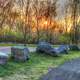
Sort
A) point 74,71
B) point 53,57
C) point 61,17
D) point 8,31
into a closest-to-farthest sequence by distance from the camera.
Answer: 1. point 74,71
2. point 53,57
3. point 8,31
4. point 61,17

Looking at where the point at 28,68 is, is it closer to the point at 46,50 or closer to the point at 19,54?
the point at 19,54

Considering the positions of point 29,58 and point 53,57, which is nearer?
point 29,58

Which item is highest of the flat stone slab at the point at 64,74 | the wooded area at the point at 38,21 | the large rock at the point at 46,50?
the wooded area at the point at 38,21

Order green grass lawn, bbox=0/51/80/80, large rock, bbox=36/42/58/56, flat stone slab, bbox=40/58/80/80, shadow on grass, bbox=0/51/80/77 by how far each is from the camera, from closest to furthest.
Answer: flat stone slab, bbox=40/58/80/80 < green grass lawn, bbox=0/51/80/80 < shadow on grass, bbox=0/51/80/77 < large rock, bbox=36/42/58/56

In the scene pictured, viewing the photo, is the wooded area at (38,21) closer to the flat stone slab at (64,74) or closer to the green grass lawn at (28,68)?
the green grass lawn at (28,68)

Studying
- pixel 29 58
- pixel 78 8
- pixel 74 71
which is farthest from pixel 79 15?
pixel 74 71

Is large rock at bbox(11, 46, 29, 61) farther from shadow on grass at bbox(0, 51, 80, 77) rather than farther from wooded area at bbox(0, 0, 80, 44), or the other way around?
wooded area at bbox(0, 0, 80, 44)

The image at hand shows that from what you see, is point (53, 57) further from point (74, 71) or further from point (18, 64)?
point (74, 71)

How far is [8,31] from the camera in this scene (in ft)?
50.4

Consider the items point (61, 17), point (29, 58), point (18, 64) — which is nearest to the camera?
point (18, 64)

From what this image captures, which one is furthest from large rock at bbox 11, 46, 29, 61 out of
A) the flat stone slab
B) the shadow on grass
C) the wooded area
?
the wooded area

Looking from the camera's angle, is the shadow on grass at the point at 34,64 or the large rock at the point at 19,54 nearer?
the shadow on grass at the point at 34,64

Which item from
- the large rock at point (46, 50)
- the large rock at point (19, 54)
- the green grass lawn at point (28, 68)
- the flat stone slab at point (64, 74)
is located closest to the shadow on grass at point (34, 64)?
the green grass lawn at point (28, 68)

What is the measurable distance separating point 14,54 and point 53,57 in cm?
166
